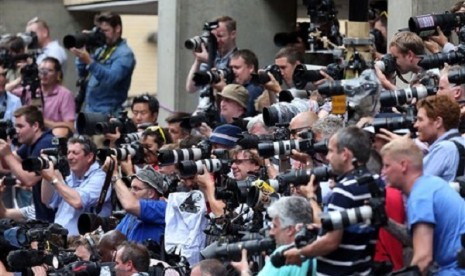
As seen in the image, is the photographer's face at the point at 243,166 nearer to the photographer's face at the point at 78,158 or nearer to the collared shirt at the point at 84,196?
the collared shirt at the point at 84,196

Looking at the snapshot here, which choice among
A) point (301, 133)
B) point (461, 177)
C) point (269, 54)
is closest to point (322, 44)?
point (269, 54)

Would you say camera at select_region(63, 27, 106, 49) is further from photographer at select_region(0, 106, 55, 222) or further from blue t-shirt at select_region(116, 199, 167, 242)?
blue t-shirt at select_region(116, 199, 167, 242)

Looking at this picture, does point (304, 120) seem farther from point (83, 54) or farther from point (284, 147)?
point (83, 54)

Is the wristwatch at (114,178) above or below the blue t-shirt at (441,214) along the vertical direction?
below

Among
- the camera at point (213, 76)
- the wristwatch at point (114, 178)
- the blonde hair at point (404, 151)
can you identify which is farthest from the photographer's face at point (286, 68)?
the blonde hair at point (404, 151)

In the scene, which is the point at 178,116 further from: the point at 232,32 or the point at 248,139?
the point at 248,139

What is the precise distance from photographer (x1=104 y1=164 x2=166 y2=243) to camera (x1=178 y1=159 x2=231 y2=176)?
28.0 inches

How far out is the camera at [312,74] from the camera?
1352 cm

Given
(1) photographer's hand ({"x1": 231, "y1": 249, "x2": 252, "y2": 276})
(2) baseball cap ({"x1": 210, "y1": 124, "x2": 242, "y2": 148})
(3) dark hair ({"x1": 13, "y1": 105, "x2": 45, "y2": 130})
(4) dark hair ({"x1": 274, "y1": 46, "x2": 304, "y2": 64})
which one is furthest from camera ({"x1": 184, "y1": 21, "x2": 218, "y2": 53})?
(1) photographer's hand ({"x1": 231, "y1": 249, "x2": 252, "y2": 276})

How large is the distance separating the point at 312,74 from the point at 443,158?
2.69 meters

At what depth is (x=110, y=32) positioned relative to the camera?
1870cm

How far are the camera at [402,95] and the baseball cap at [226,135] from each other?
2275mm

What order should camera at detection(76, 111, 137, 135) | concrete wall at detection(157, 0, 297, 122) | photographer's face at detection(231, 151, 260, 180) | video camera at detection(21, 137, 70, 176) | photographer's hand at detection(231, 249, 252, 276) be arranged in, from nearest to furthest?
1. photographer's hand at detection(231, 249, 252, 276)
2. photographer's face at detection(231, 151, 260, 180)
3. video camera at detection(21, 137, 70, 176)
4. camera at detection(76, 111, 137, 135)
5. concrete wall at detection(157, 0, 297, 122)

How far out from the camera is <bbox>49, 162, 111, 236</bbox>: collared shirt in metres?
15.1
